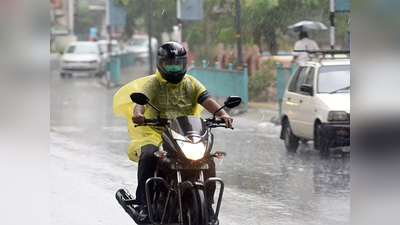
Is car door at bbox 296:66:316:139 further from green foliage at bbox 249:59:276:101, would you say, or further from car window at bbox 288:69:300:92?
green foliage at bbox 249:59:276:101

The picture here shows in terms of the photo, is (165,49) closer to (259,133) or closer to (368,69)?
(368,69)

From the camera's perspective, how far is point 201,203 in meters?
5.78

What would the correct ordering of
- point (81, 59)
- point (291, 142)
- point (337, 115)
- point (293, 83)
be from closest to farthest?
point (337, 115)
point (291, 142)
point (293, 83)
point (81, 59)

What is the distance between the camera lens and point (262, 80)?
24.6m

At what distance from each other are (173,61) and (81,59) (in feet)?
93.0

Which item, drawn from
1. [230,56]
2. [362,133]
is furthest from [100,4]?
[362,133]

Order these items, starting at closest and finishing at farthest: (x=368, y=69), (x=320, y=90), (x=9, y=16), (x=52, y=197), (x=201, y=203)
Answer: (x=9, y=16), (x=368, y=69), (x=201, y=203), (x=52, y=197), (x=320, y=90)

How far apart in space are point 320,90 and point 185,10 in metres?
13.3

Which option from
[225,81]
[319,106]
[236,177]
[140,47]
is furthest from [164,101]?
[140,47]

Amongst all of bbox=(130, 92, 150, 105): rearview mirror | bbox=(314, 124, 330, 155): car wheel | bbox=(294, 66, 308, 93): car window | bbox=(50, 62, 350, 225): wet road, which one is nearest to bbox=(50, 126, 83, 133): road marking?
bbox=(50, 62, 350, 225): wet road

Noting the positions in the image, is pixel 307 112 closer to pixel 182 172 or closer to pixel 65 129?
pixel 65 129

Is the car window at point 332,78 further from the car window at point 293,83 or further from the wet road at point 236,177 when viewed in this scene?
the wet road at point 236,177

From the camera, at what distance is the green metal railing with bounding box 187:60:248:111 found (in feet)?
70.3

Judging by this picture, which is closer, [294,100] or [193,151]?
[193,151]
